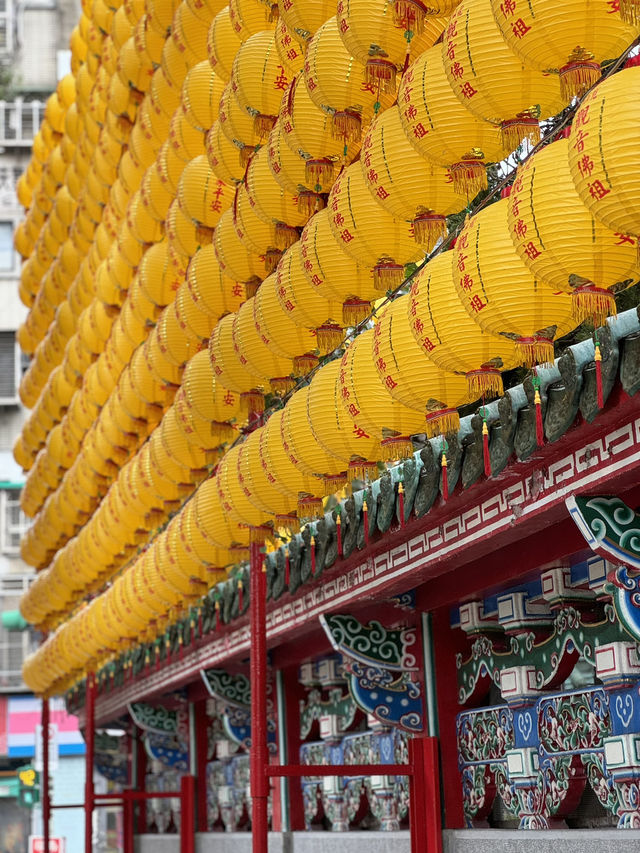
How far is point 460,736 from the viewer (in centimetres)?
1047

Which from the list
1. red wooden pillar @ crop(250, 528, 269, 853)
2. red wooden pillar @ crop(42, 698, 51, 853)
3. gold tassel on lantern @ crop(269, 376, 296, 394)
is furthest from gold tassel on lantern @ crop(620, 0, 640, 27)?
red wooden pillar @ crop(42, 698, 51, 853)

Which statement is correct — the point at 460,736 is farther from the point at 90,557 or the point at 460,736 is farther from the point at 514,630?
the point at 90,557

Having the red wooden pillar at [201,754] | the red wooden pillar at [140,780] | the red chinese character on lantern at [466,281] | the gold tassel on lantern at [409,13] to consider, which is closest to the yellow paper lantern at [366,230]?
the gold tassel on lantern at [409,13]

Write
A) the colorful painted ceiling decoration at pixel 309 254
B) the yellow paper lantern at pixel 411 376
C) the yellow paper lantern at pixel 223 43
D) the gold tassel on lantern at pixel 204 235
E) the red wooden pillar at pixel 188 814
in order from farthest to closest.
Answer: the red wooden pillar at pixel 188 814, the gold tassel on lantern at pixel 204 235, the yellow paper lantern at pixel 223 43, the yellow paper lantern at pixel 411 376, the colorful painted ceiling decoration at pixel 309 254

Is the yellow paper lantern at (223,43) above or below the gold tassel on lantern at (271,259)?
above

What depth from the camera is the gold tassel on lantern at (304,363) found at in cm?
996

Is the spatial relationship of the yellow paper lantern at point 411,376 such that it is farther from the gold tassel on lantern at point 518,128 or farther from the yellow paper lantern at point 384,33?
the yellow paper lantern at point 384,33

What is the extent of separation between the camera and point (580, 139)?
17.3ft

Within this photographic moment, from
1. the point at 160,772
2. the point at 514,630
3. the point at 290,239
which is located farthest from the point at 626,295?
the point at 160,772

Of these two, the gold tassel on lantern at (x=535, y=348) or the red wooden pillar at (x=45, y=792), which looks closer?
the gold tassel on lantern at (x=535, y=348)

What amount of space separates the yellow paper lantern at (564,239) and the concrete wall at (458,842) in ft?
11.1

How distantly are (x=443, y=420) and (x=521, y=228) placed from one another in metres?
1.94

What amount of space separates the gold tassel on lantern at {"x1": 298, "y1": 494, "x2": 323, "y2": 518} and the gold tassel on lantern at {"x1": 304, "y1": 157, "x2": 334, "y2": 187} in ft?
7.03

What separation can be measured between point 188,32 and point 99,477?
7.30m
